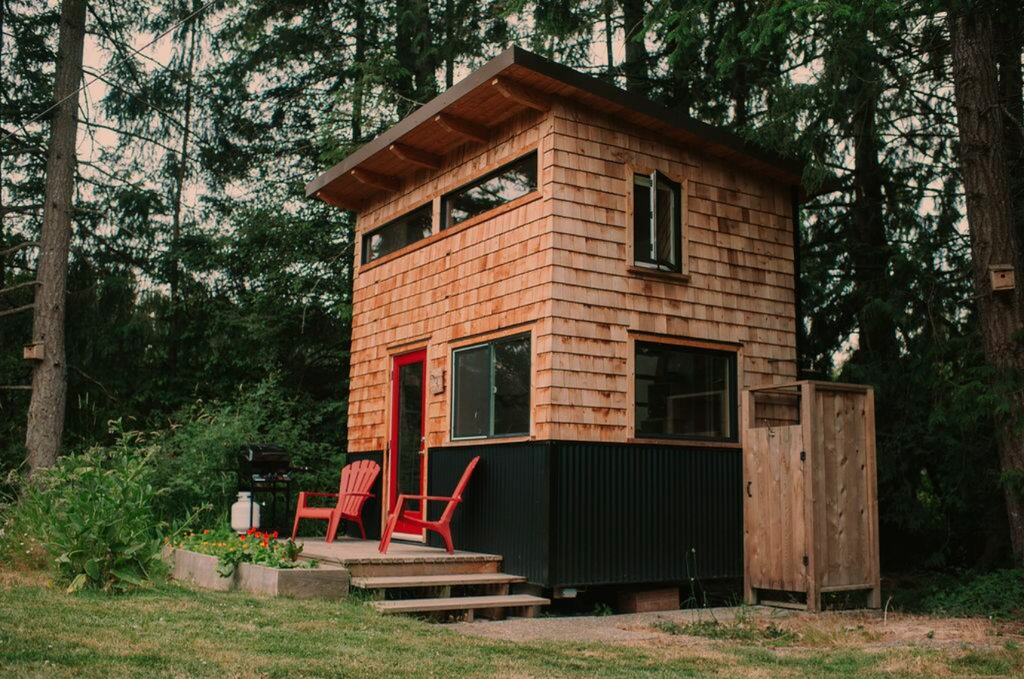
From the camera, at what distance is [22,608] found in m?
6.07

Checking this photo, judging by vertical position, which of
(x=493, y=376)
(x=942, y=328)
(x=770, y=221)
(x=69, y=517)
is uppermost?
(x=770, y=221)

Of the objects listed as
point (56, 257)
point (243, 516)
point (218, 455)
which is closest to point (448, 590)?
point (243, 516)

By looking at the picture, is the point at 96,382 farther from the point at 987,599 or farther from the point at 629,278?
the point at 987,599

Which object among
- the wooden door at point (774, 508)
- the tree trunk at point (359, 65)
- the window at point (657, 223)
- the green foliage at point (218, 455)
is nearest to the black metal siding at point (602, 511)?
the wooden door at point (774, 508)

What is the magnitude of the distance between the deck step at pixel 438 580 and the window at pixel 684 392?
176cm

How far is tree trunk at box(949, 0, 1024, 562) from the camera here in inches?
350

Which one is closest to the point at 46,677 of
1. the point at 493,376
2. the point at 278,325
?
the point at 493,376

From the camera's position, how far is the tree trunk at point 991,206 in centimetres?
888

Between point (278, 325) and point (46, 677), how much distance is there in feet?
40.6

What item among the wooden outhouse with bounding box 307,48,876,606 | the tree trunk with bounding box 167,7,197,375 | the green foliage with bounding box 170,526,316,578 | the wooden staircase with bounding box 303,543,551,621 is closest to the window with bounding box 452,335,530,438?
the wooden outhouse with bounding box 307,48,876,606

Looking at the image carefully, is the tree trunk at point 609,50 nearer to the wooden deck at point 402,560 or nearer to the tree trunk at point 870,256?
the tree trunk at point 870,256

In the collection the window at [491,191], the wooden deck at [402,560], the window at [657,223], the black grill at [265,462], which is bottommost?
the wooden deck at [402,560]

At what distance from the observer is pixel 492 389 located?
29.9 ft

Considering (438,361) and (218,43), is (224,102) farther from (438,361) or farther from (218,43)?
(438,361)
